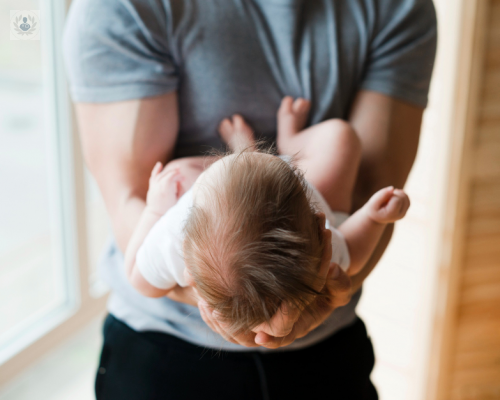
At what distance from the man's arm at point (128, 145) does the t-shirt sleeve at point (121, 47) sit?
1 centimetres

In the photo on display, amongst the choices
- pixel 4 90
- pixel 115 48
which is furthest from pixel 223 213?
pixel 4 90

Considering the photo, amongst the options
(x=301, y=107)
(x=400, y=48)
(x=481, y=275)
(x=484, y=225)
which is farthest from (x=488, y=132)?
(x=301, y=107)

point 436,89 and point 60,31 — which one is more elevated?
point 60,31

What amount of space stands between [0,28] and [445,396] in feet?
4.42

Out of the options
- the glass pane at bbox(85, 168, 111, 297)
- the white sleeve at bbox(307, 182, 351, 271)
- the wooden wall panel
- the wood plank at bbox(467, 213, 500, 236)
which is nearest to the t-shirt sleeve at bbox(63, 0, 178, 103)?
the white sleeve at bbox(307, 182, 351, 271)

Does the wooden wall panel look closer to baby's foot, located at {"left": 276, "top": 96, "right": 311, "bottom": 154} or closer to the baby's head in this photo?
baby's foot, located at {"left": 276, "top": 96, "right": 311, "bottom": 154}

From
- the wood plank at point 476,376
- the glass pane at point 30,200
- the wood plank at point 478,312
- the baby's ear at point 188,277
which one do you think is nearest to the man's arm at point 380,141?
the baby's ear at point 188,277

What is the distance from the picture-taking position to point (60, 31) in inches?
29.3

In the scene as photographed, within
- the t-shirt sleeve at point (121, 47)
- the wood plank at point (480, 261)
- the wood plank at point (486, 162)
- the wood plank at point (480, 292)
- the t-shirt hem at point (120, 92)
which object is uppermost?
the t-shirt sleeve at point (121, 47)

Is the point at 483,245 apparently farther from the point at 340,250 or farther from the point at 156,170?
the point at 156,170

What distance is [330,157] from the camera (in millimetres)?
474

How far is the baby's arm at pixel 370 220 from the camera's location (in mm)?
440

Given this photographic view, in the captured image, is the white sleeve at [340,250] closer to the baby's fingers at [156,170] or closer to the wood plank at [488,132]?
the baby's fingers at [156,170]

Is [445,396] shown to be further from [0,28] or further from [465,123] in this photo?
[0,28]
